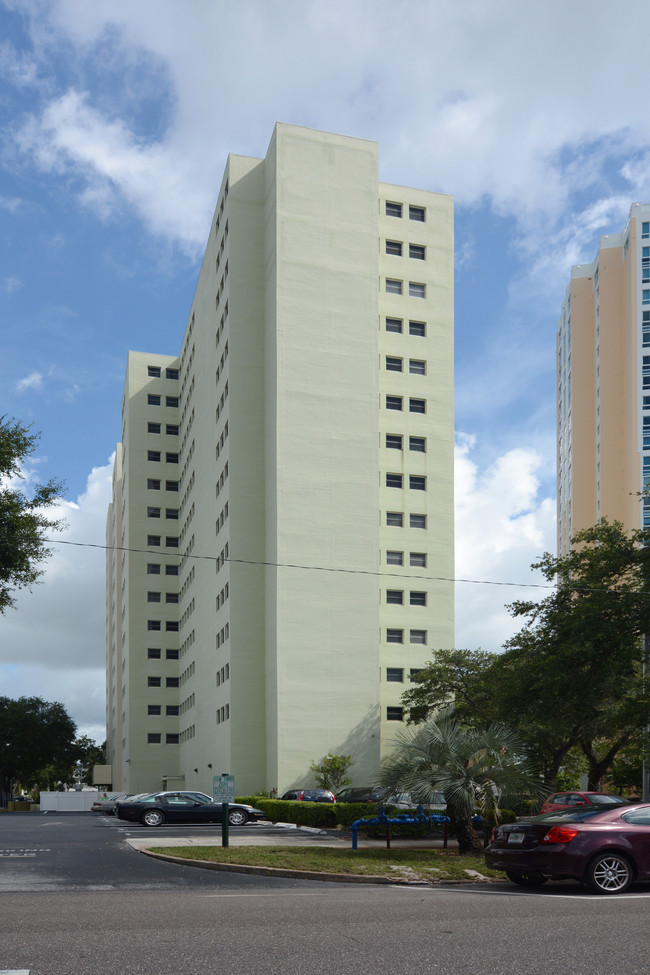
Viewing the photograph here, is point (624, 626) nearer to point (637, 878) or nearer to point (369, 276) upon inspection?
point (637, 878)

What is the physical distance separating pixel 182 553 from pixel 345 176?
3766 cm

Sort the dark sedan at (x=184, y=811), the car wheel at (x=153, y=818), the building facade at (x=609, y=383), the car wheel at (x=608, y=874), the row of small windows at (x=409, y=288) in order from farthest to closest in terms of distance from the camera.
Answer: the building facade at (x=609, y=383)
the row of small windows at (x=409, y=288)
the car wheel at (x=153, y=818)
the dark sedan at (x=184, y=811)
the car wheel at (x=608, y=874)

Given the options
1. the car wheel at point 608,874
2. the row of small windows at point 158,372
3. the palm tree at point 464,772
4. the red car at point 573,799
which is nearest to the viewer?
the car wheel at point 608,874

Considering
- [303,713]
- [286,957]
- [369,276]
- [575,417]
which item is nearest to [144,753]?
[303,713]

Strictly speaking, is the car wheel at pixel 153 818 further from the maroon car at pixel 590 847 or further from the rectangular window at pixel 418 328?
the rectangular window at pixel 418 328

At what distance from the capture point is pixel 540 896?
45.9ft

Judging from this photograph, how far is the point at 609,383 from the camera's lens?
348ft

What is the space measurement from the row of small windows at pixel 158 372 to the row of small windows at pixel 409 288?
35.8 meters

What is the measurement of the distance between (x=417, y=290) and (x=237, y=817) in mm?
36266

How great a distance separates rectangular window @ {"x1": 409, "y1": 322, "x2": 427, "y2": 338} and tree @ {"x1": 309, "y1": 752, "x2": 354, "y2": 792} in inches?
1002

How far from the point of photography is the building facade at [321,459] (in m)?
54.2

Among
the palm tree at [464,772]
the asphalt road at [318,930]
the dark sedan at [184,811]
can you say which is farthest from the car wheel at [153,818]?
the asphalt road at [318,930]

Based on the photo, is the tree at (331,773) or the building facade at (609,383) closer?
the tree at (331,773)

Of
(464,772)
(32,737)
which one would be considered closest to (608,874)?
(464,772)
